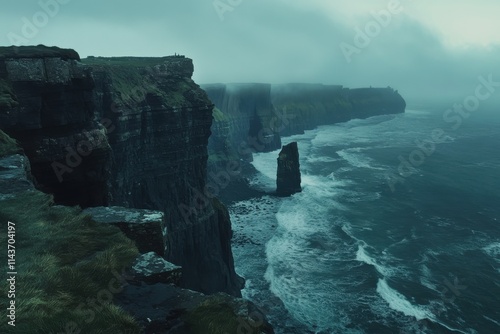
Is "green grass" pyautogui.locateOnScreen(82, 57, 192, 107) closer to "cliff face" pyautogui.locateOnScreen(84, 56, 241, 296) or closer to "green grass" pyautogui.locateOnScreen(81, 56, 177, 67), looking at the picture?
"cliff face" pyautogui.locateOnScreen(84, 56, 241, 296)

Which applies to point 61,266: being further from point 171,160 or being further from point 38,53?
point 171,160

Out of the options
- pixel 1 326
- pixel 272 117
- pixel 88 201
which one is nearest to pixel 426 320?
pixel 88 201

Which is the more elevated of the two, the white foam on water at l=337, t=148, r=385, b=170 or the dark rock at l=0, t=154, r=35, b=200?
the dark rock at l=0, t=154, r=35, b=200

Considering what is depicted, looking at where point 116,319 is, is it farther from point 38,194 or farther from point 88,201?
point 88,201

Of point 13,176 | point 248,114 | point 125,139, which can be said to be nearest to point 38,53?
point 13,176

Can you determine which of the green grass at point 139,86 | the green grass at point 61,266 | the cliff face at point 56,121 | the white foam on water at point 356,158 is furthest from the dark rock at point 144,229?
the white foam on water at point 356,158

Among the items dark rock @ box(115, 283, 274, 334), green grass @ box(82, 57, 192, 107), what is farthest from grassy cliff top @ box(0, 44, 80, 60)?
dark rock @ box(115, 283, 274, 334)

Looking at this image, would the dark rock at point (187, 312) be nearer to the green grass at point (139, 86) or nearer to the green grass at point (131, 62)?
the green grass at point (139, 86)

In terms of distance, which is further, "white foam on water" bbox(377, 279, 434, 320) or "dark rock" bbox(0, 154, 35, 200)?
"white foam on water" bbox(377, 279, 434, 320)
